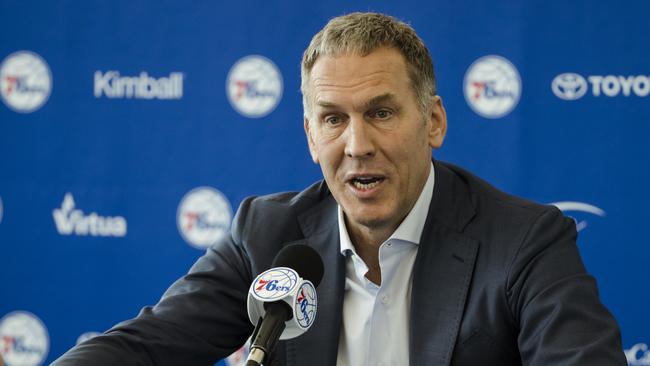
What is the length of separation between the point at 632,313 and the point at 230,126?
1.67 meters

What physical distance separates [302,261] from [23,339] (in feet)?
8.31

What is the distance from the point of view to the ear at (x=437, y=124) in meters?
1.96

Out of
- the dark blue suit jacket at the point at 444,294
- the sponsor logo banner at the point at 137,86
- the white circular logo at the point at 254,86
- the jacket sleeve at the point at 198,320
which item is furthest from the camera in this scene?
the sponsor logo banner at the point at 137,86

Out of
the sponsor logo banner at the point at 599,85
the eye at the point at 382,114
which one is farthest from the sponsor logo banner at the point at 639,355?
the eye at the point at 382,114

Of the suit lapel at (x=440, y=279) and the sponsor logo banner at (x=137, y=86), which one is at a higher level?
the sponsor logo banner at (x=137, y=86)

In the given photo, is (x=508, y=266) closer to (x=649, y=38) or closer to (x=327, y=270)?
(x=327, y=270)

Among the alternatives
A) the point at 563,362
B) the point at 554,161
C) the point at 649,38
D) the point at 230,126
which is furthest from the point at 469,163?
the point at 563,362

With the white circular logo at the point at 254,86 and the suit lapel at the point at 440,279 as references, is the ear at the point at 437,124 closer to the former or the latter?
the suit lapel at the point at 440,279

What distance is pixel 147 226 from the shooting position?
3.45m

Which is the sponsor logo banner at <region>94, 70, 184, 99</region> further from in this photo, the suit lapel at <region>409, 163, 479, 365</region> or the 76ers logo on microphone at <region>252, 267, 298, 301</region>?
the 76ers logo on microphone at <region>252, 267, 298, 301</region>

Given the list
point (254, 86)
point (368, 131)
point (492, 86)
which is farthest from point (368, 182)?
point (254, 86)

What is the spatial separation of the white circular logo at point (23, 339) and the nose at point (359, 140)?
235 cm

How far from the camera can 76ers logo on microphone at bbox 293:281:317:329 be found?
136 centimetres

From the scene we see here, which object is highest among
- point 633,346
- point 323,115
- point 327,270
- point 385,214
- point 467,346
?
point 323,115
